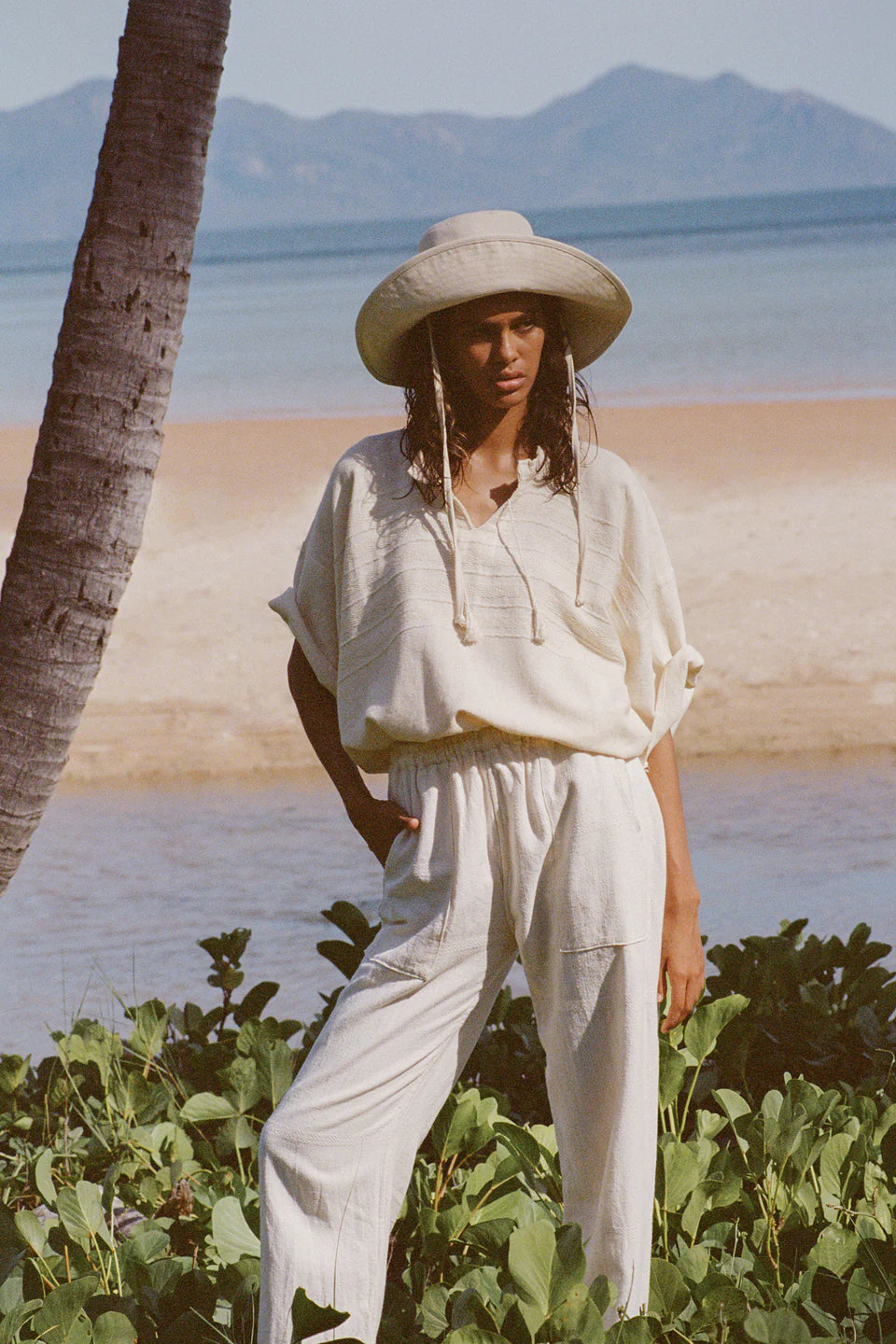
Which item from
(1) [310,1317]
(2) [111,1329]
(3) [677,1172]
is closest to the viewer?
(1) [310,1317]

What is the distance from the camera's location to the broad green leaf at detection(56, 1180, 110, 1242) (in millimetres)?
3021

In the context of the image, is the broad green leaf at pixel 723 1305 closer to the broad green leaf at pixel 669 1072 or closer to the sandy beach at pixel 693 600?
the broad green leaf at pixel 669 1072

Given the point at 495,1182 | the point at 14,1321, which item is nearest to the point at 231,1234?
the point at 14,1321

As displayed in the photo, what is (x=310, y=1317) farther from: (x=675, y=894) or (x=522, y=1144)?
(x=522, y=1144)

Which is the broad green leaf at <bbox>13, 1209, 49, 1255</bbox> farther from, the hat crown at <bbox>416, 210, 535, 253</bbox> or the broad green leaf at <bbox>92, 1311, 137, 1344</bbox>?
the hat crown at <bbox>416, 210, 535, 253</bbox>

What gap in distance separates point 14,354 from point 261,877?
26304 millimetres

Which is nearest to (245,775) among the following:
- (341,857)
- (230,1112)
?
(341,857)

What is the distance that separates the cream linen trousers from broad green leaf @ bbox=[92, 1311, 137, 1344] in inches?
14.5

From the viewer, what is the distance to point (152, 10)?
3020mm

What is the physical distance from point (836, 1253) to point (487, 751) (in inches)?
44.6

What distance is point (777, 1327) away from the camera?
2.52m

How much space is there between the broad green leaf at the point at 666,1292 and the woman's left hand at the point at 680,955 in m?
0.39

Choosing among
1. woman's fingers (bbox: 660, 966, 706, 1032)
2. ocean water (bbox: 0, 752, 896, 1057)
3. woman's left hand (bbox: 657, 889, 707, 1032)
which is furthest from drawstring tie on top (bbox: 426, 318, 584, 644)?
ocean water (bbox: 0, 752, 896, 1057)

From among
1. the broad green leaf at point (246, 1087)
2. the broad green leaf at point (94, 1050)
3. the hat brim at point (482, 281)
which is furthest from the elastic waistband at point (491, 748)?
the broad green leaf at point (94, 1050)
